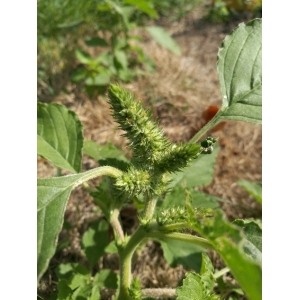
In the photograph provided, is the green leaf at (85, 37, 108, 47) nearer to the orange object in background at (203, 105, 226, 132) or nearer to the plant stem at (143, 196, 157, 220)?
the orange object in background at (203, 105, 226, 132)

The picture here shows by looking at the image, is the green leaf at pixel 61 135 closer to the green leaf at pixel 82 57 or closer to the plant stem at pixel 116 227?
the plant stem at pixel 116 227

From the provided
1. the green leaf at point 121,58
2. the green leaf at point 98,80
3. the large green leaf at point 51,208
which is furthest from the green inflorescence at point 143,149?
the green leaf at point 121,58

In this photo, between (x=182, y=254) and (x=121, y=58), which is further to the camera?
(x=121, y=58)

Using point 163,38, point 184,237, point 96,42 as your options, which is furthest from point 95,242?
point 163,38

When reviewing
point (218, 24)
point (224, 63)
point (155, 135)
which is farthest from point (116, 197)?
point (218, 24)

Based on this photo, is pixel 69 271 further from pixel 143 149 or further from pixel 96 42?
pixel 96 42

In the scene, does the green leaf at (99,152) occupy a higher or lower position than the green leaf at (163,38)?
lower
